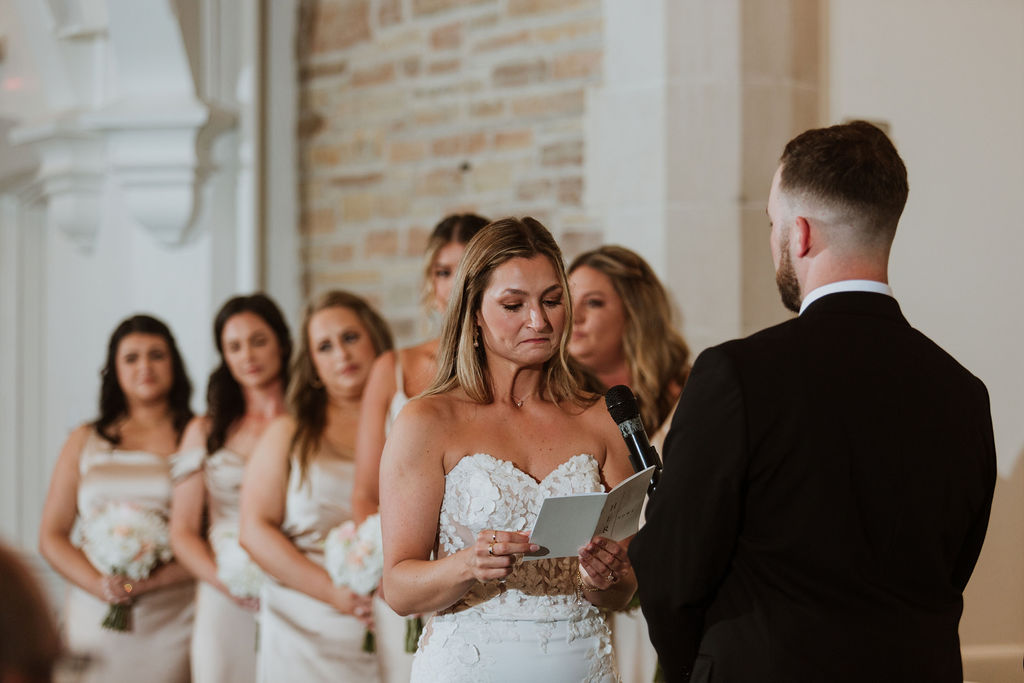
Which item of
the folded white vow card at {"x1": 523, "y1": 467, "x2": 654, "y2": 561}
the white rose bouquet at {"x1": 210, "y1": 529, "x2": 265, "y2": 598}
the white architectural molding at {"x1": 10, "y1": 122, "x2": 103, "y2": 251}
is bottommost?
the white rose bouquet at {"x1": 210, "y1": 529, "x2": 265, "y2": 598}

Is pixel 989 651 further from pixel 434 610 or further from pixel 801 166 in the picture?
pixel 801 166

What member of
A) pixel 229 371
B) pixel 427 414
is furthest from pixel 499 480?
pixel 229 371

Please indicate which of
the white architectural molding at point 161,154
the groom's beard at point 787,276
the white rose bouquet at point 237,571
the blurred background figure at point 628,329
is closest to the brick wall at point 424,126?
the white architectural molding at point 161,154

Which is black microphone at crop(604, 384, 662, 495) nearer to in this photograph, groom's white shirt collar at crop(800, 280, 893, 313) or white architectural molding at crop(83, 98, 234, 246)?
groom's white shirt collar at crop(800, 280, 893, 313)

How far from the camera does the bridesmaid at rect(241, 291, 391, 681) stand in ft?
13.2

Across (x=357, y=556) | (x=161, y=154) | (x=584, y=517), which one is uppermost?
(x=161, y=154)

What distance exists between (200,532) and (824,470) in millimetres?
3161

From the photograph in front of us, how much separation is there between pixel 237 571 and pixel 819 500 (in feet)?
9.30

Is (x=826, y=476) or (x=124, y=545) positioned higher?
(x=826, y=476)

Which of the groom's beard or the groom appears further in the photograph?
the groom's beard

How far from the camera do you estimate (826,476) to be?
1919mm

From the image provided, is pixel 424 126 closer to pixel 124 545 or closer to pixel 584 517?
pixel 124 545

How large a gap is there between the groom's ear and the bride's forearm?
0.87 metres

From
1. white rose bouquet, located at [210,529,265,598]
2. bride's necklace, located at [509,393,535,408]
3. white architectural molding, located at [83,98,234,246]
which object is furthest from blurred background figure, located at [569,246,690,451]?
white architectural molding, located at [83,98,234,246]
